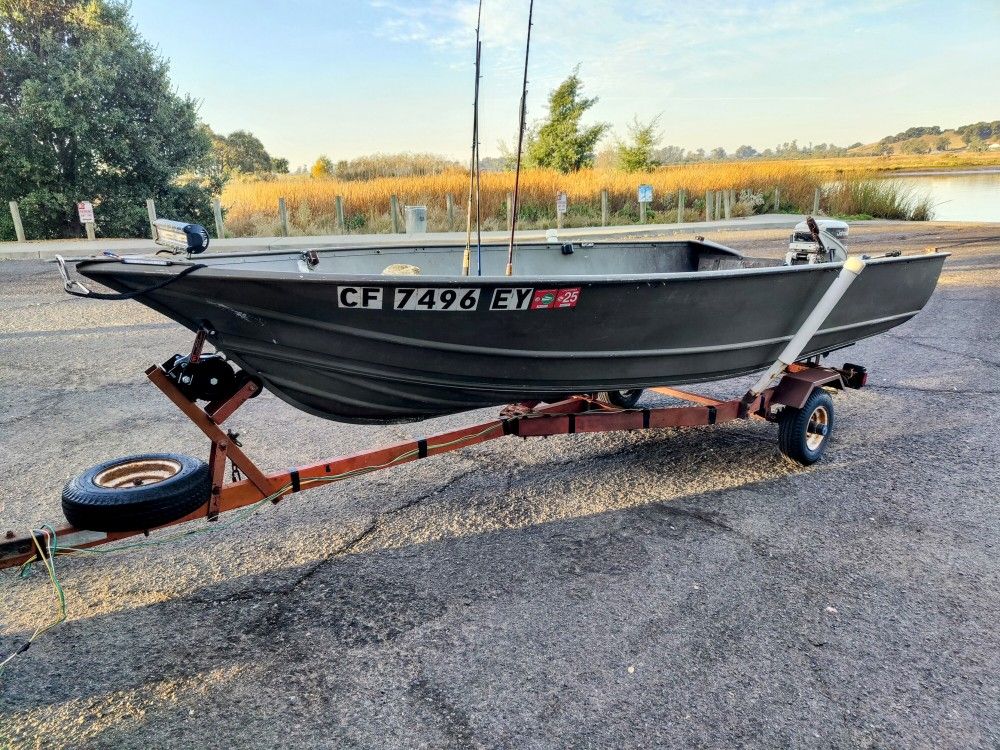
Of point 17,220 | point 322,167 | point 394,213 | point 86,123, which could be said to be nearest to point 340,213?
point 394,213

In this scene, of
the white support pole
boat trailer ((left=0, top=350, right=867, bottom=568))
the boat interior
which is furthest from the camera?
the boat interior

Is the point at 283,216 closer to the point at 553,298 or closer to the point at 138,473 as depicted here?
the point at 138,473

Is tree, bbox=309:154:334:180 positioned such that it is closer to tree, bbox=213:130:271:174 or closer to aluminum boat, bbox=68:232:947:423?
tree, bbox=213:130:271:174

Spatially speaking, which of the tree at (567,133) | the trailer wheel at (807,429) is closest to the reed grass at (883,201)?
the tree at (567,133)

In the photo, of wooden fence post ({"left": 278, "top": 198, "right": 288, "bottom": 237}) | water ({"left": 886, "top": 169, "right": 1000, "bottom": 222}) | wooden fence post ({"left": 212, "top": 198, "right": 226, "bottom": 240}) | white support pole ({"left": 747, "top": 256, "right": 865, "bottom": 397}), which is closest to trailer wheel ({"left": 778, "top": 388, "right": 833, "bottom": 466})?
white support pole ({"left": 747, "top": 256, "right": 865, "bottom": 397})

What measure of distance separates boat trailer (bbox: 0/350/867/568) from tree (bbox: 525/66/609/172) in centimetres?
2797

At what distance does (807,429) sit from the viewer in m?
3.95

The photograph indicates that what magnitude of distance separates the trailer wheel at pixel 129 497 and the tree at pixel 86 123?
57.4 ft

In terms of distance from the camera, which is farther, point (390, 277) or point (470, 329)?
point (470, 329)

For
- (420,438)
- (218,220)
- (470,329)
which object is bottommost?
(420,438)

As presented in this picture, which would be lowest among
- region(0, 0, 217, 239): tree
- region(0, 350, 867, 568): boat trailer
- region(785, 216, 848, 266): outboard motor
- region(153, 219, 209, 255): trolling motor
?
region(0, 350, 867, 568): boat trailer

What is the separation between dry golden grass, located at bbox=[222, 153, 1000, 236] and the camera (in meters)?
20.9

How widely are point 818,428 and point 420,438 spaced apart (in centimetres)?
242

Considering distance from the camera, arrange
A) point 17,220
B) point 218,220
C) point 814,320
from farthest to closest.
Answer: point 218,220, point 17,220, point 814,320
